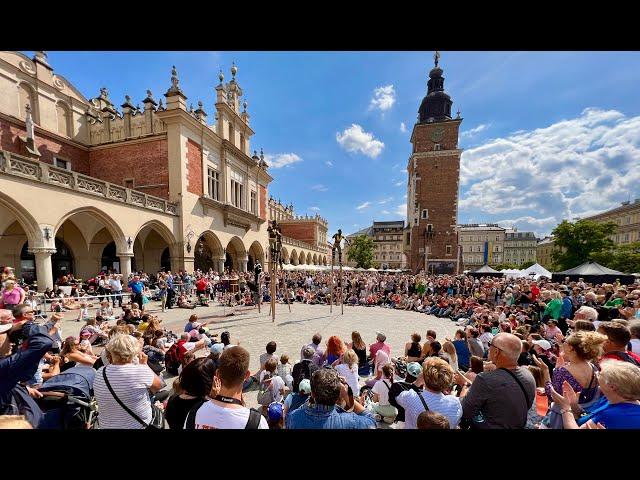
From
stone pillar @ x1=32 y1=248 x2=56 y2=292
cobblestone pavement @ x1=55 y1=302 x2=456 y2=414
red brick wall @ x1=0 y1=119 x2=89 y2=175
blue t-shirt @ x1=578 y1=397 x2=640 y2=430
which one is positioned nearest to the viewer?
blue t-shirt @ x1=578 y1=397 x2=640 y2=430

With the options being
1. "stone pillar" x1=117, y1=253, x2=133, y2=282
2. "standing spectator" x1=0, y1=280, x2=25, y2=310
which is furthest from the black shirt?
"stone pillar" x1=117, y1=253, x2=133, y2=282

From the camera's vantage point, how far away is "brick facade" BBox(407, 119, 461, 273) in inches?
1560

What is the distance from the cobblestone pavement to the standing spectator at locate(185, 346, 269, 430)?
13.2ft

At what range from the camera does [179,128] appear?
17000 millimetres

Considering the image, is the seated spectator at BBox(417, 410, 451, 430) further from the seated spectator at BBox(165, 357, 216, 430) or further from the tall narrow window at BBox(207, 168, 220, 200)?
the tall narrow window at BBox(207, 168, 220, 200)

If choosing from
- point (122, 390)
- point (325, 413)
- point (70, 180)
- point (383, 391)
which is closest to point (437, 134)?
point (70, 180)

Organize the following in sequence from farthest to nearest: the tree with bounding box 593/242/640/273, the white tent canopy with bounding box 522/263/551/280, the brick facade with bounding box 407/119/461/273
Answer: the brick facade with bounding box 407/119/461/273 < the tree with bounding box 593/242/640/273 < the white tent canopy with bounding box 522/263/551/280

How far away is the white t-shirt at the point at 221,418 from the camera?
5.84ft

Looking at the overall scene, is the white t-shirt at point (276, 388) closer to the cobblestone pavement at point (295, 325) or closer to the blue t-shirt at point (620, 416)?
the cobblestone pavement at point (295, 325)

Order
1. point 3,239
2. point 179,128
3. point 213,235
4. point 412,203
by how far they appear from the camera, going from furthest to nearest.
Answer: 1. point 412,203
2. point 213,235
3. point 179,128
4. point 3,239

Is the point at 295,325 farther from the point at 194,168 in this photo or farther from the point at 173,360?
the point at 194,168
